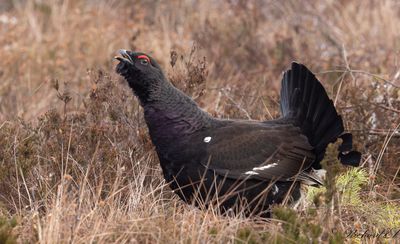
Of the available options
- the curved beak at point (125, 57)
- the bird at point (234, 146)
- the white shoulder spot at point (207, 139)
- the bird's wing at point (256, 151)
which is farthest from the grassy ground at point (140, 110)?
the curved beak at point (125, 57)

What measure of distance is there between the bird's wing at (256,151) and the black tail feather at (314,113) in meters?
0.09

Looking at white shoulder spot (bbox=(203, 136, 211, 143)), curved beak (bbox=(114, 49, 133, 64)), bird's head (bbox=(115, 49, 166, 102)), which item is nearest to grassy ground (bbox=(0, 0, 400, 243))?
white shoulder spot (bbox=(203, 136, 211, 143))

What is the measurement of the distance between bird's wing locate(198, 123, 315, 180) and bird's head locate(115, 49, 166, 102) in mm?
483

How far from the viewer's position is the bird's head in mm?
5301

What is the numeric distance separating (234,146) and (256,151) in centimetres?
16

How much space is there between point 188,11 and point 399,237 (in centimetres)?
676

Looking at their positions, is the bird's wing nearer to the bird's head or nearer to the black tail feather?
the black tail feather

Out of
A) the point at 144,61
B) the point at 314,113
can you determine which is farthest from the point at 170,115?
the point at 314,113

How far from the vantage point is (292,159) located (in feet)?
17.4

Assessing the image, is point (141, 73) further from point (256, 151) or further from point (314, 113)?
point (314, 113)

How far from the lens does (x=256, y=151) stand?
17.2 feet

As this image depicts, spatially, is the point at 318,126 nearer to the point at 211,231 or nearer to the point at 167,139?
the point at 167,139

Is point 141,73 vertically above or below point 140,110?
above

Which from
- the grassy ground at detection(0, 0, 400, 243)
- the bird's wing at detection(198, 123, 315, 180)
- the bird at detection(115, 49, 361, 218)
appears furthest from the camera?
the bird's wing at detection(198, 123, 315, 180)
